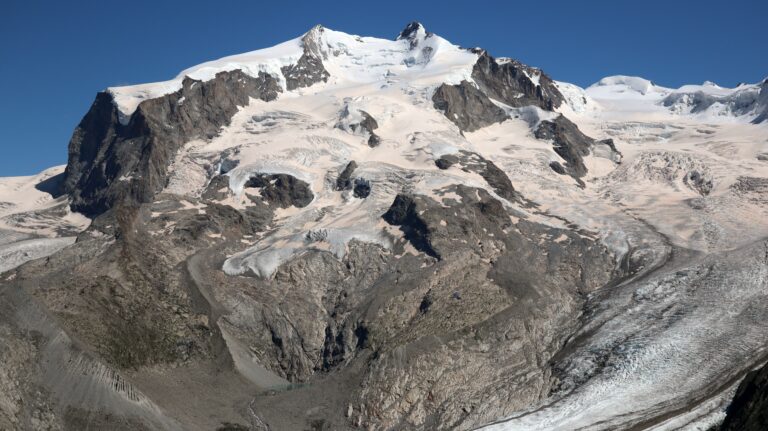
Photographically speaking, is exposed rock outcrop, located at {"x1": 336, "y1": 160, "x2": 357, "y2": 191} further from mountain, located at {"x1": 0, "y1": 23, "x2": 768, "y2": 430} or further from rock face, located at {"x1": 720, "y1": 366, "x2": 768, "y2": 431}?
rock face, located at {"x1": 720, "y1": 366, "x2": 768, "y2": 431}

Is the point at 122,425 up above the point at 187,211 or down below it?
below

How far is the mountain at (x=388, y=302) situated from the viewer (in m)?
95.9

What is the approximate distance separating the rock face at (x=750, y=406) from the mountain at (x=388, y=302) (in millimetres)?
420

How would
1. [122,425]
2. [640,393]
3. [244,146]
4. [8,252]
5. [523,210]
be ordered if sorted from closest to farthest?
[122,425] < [640,393] < [8,252] < [523,210] < [244,146]

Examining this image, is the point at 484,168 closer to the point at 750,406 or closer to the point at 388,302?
the point at 388,302

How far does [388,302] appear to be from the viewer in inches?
4847

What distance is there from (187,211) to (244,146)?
44389 mm

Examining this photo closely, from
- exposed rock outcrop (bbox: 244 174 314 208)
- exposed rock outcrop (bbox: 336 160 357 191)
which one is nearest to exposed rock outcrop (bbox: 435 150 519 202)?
exposed rock outcrop (bbox: 336 160 357 191)

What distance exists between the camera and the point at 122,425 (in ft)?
288

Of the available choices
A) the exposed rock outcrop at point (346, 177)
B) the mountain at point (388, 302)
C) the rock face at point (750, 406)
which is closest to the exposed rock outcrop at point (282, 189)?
the mountain at point (388, 302)

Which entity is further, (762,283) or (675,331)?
(762,283)

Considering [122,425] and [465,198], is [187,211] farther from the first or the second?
[122,425]

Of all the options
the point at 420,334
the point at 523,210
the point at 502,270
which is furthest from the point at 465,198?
the point at 420,334

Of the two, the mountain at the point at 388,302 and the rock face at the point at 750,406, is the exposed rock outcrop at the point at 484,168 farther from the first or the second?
the rock face at the point at 750,406
